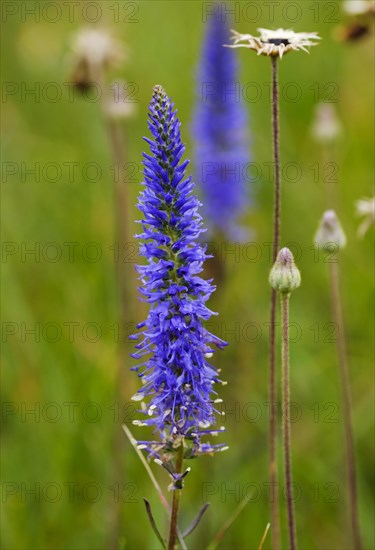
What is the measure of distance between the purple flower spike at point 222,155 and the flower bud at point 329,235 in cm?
219

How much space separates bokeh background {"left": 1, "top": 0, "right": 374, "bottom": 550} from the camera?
13.5 ft

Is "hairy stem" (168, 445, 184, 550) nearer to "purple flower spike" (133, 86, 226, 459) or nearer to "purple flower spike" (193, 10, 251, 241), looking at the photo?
"purple flower spike" (133, 86, 226, 459)

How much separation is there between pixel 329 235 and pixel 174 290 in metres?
0.90

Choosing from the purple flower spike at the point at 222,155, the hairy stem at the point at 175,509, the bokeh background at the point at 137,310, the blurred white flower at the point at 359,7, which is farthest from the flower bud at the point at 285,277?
the purple flower spike at the point at 222,155

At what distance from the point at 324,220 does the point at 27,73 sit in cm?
552

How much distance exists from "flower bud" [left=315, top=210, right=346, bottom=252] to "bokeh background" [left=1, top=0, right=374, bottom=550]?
146 centimetres

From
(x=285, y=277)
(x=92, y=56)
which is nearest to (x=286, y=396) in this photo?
(x=285, y=277)

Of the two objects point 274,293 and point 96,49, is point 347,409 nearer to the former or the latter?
point 274,293

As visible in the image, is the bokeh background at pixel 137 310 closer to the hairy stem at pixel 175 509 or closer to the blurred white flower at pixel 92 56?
the hairy stem at pixel 175 509

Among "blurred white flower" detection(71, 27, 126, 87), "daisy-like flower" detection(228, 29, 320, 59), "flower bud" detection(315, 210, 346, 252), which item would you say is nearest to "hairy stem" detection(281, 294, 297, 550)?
"flower bud" detection(315, 210, 346, 252)

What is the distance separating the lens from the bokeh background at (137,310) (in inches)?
161

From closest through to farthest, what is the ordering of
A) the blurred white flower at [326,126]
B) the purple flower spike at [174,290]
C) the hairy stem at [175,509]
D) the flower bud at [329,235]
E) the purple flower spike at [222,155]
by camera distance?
1. the purple flower spike at [174,290]
2. the hairy stem at [175,509]
3. the flower bud at [329,235]
4. the blurred white flower at [326,126]
5. the purple flower spike at [222,155]

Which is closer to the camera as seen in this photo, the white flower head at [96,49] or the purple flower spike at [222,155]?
the white flower head at [96,49]

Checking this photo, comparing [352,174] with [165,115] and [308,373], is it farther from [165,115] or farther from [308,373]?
[165,115]
